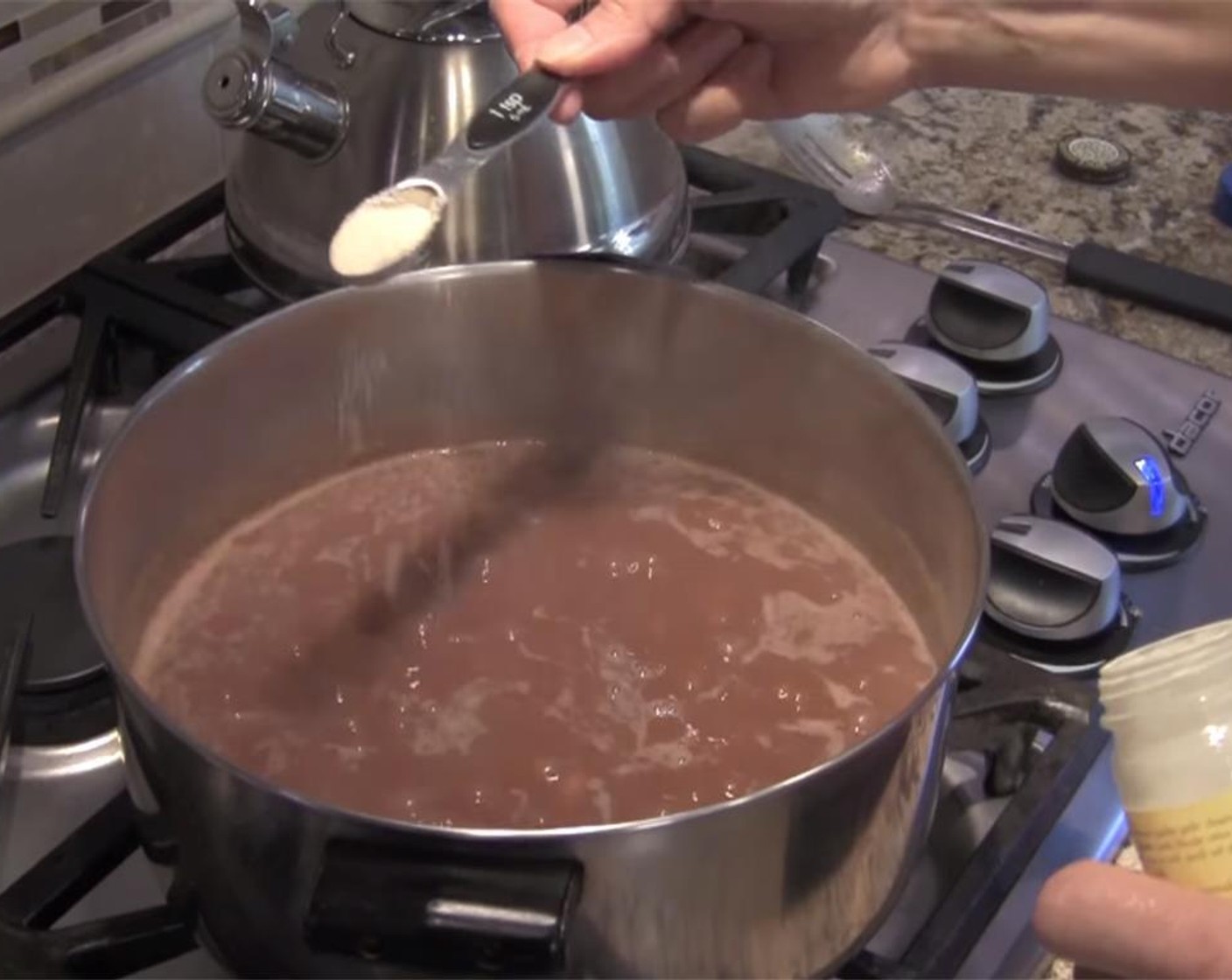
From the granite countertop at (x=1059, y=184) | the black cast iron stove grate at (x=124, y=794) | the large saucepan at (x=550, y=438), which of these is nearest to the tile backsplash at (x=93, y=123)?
the black cast iron stove grate at (x=124, y=794)

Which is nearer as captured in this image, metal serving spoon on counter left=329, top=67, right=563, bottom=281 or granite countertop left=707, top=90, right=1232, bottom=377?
metal serving spoon on counter left=329, top=67, right=563, bottom=281

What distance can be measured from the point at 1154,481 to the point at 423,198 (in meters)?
0.37

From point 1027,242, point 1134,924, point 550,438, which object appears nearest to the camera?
point 1134,924

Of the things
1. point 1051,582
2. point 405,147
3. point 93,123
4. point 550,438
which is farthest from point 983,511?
point 93,123

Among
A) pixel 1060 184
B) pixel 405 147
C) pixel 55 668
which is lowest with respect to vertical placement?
pixel 1060 184

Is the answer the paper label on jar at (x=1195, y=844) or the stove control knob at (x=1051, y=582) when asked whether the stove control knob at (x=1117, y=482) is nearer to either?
the stove control knob at (x=1051, y=582)

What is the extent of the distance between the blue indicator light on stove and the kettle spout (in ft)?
1.37

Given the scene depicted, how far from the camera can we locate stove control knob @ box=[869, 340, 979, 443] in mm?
776

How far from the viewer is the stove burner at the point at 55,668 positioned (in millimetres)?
646

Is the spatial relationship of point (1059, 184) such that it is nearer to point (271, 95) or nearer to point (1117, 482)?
point (1117, 482)

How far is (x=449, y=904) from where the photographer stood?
450mm

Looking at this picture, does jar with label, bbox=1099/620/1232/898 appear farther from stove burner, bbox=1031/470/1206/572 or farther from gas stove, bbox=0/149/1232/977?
stove burner, bbox=1031/470/1206/572

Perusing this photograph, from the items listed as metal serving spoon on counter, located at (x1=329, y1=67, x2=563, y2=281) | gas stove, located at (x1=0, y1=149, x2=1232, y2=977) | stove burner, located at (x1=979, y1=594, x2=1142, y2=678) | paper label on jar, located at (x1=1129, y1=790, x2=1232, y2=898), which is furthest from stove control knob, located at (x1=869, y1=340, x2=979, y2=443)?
paper label on jar, located at (x1=1129, y1=790, x2=1232, y2=898)

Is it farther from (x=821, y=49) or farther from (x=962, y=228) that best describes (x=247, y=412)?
(x=962, y=228)
